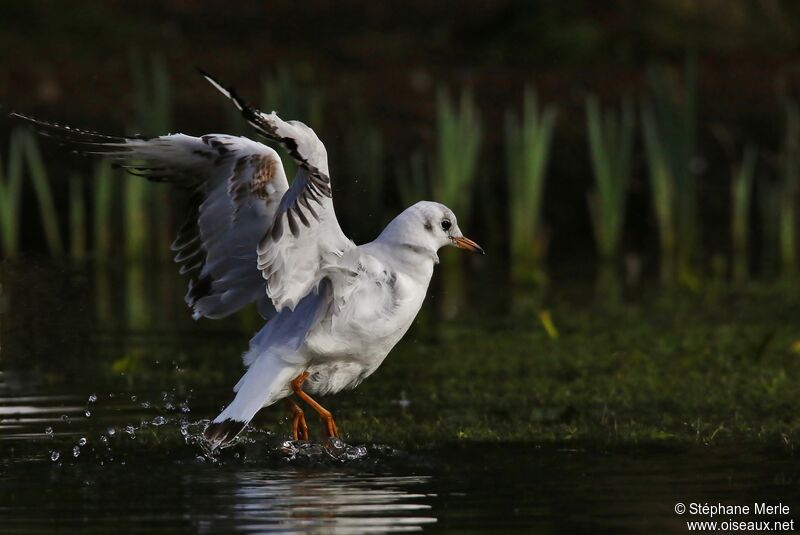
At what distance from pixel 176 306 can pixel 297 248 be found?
5.68 meters

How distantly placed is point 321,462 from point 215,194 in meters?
1.36

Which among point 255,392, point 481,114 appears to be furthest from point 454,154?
point 481,114

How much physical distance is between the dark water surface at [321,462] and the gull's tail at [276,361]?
22 centimetres

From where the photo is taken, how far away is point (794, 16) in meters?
24.2

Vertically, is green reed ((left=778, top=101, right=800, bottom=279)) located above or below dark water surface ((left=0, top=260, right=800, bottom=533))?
above

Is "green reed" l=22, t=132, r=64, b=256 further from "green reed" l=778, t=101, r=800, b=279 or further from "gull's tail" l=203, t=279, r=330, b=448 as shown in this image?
"gull's tail" l=203, t=279, r=330, b=448

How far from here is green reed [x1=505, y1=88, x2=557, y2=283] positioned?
44.2ft

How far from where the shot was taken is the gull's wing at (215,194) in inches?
287

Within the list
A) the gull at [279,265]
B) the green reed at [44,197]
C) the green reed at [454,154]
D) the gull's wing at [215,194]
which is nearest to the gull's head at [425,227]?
the gull at [279,265]

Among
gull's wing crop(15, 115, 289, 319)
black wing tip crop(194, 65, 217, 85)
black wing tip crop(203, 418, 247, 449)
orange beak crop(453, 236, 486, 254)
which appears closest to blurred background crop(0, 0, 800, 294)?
orange beak crop(453, 236, 486, 254)

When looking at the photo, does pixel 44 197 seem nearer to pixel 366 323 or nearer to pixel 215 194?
pixel 215 194

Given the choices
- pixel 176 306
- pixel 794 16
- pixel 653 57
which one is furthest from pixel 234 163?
pixel 794 16

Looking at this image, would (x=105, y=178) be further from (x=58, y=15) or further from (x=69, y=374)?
(x=58, y=15)

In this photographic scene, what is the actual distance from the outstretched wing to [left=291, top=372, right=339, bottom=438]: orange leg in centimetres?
48
